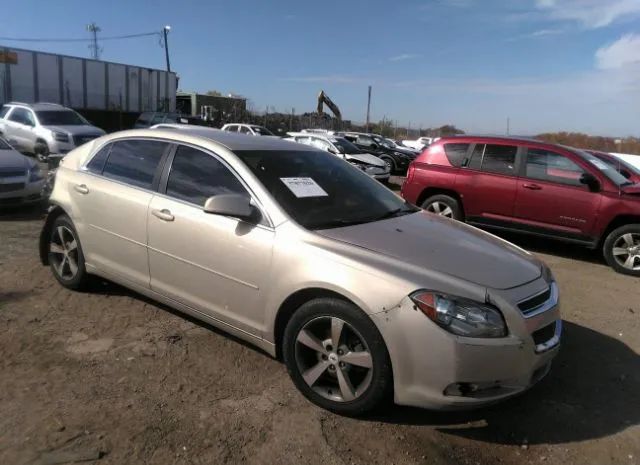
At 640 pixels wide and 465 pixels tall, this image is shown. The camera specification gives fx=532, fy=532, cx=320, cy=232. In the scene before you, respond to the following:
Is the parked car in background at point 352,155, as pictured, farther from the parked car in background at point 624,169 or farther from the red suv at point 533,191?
the parked car in background at point 624,169

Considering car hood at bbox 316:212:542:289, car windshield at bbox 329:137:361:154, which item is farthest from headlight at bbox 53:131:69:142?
car hood at bbox 316:212:542:289

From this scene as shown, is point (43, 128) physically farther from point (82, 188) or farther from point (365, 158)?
point (82, 188)

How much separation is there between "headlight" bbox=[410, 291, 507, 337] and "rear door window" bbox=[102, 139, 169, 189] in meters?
2.35

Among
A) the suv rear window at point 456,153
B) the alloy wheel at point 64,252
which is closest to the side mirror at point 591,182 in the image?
the suv rear window at point 456,153

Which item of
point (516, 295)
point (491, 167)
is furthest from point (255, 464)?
point (491, 167)

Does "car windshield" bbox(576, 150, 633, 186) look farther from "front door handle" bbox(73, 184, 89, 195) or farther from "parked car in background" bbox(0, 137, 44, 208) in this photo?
"parked car in background" bbox(0, 137, 44, 208)

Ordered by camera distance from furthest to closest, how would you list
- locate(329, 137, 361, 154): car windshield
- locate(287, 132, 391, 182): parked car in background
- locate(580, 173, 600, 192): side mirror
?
1. locate(329, 137, 361, 154): car windshield
2. locate(287, 132, 391, 182): parked car in background
3. locate(580, 173, 600, 192): side mirror

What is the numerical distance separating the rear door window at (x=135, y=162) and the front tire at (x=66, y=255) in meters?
0.71

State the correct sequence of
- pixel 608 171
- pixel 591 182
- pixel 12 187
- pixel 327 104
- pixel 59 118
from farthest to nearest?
pixel 327 104
pixel 59 118
pixel 12 187
pixel 608 171
pixel 591 182

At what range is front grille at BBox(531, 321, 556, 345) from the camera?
117 inches

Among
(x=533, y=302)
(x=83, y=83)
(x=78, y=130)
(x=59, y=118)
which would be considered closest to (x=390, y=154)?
(x=78, y=130)

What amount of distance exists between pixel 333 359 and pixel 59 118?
15.8m

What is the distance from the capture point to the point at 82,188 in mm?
4555

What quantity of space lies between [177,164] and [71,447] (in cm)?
205
